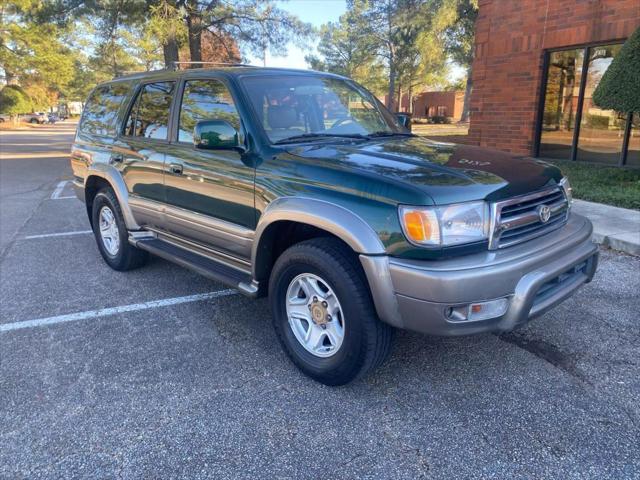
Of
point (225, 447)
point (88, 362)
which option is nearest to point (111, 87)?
point (88, 362)

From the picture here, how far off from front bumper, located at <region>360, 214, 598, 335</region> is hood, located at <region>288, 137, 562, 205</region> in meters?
0.34

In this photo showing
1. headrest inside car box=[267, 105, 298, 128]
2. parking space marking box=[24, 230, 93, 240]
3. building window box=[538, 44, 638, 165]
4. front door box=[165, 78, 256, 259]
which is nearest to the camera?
front door box=[165, 78, 256, 259]

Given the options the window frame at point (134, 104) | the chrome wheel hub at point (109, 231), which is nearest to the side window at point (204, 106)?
the window frame at point (134, 104)

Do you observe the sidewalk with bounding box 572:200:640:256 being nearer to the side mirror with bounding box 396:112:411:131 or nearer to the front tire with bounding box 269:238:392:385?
the side mirror with bounding box 396:112:411:131

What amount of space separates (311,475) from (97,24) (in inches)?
663

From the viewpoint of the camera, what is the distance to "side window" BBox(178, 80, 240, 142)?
361cm

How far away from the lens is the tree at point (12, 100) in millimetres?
41438

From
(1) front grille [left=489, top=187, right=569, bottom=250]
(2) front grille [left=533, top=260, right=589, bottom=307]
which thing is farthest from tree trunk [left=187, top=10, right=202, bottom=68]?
(2) front grille [left=533, top=260, right=589, bottom=307]

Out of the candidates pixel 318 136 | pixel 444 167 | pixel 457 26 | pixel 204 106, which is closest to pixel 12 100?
pixel 457 26

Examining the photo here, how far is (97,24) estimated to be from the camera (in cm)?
1559

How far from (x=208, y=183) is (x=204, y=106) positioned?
0.65m

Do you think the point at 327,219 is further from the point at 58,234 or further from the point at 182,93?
the point at 58,234

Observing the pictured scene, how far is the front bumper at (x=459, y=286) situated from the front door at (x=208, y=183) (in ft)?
3.72

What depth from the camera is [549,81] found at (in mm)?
10469
